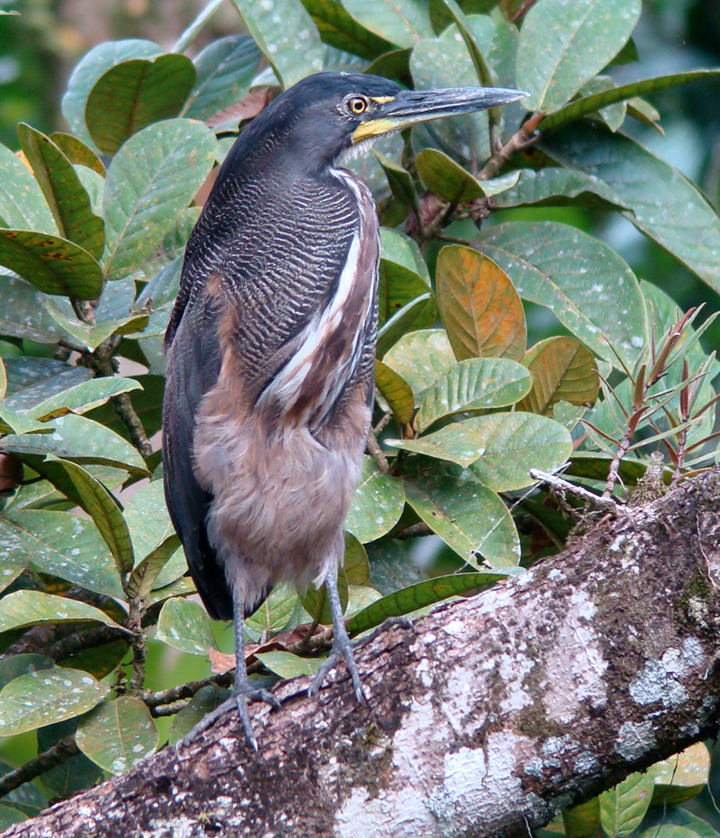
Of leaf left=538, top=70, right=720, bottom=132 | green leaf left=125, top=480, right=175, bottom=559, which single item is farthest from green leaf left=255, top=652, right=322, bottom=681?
Answer: leaf left=538, top=70, right=720, bottom=132

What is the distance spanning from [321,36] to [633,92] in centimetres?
101

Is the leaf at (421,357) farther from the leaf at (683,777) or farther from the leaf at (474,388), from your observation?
the leaf at (683,777)

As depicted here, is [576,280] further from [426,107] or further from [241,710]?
[241,710]

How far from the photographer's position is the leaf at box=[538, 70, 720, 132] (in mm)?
2400

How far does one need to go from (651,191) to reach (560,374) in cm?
79

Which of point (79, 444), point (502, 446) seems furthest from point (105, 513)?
point (502, 446)

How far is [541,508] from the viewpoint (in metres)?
2.17

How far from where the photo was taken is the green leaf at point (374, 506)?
80.4 inches

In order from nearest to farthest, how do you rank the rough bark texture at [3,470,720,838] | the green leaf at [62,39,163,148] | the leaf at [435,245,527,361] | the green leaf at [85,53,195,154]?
the rough bark texture at [3,470,720,838] < the leaf at [435,245,527,361] < the green leaf at [85,53,195,154] < the green leaf at [62,39,163,148]

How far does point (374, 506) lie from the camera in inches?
82.3

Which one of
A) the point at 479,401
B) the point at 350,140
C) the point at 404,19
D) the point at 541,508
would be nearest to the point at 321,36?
the point at 404,19

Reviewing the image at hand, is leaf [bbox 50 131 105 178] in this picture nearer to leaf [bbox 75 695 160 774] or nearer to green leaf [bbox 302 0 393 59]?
green leaf [bbox 302 0 393 59]

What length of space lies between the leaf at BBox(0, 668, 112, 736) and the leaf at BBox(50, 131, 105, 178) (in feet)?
4.87

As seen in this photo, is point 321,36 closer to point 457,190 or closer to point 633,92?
point 457,190
